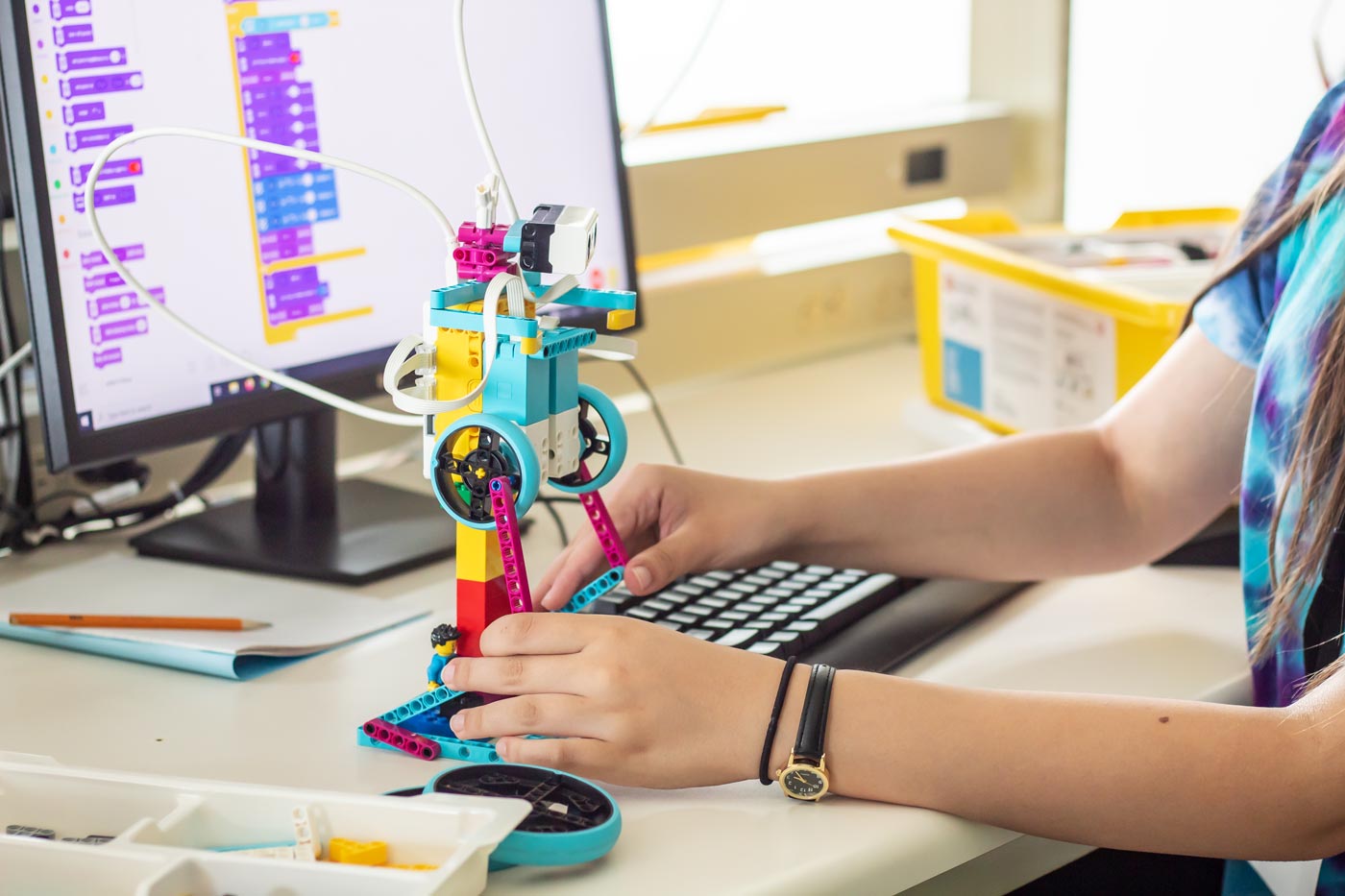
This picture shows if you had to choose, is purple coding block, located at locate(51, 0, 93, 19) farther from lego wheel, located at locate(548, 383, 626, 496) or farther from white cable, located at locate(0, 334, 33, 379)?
lego wheel, located at locate(548, 383, 626, 496)

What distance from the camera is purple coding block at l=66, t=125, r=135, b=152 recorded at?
790mm

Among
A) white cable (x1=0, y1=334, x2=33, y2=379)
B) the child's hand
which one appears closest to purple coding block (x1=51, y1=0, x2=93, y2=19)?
white cable (x1=0, y1=334, x2=33, y2=379)

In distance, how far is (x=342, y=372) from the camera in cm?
94

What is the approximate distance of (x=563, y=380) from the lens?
0.65 metres

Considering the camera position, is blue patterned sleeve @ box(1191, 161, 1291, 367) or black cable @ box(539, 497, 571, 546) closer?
blue patterned sleeve @ box(1191, 161, 1291, 367)

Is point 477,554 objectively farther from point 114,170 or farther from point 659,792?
point 114,170

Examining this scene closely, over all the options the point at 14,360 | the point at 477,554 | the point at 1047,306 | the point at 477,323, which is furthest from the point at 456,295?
the point at 1047,306

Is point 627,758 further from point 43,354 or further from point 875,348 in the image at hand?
point 875,348

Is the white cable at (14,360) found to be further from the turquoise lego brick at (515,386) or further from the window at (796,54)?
the window at (796,54)

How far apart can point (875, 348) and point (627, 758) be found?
3.44 feet

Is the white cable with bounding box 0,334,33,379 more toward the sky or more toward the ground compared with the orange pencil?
more toward the sky

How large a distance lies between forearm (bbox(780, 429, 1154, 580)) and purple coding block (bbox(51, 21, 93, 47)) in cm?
50

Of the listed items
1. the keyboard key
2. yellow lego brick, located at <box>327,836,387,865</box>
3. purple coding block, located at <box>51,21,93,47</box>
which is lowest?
the keyboard key

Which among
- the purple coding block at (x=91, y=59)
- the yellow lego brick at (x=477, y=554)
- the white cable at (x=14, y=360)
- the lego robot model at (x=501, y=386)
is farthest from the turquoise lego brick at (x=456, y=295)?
the white cable at (x=14, y=360)
